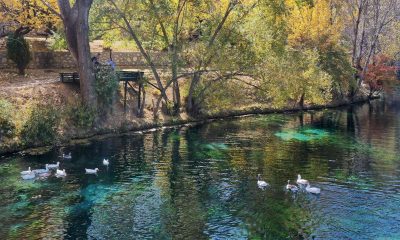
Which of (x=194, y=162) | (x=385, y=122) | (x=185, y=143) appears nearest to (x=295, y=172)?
(x=194, y=162)

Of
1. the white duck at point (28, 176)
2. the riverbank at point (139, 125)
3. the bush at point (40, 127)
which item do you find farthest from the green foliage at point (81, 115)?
the white duck at point (28, 176)

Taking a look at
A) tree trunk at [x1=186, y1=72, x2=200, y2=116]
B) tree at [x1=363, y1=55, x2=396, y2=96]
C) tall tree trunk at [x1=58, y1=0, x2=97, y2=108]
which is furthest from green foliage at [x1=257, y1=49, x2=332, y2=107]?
tall tree trunk at [x1=58, y1=0, x2=97, y2=108]

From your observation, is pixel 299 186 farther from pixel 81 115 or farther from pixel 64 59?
pixel 64 59

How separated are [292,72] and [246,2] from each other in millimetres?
9886

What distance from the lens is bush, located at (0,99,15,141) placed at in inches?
1401

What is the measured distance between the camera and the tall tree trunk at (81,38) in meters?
40.3

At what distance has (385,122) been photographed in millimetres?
53656

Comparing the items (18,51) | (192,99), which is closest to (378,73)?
(192,99)

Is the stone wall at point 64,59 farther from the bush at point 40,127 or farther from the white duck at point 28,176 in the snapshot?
the white duck at point 28,176

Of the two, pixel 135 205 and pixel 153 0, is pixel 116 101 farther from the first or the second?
pixel 135 205

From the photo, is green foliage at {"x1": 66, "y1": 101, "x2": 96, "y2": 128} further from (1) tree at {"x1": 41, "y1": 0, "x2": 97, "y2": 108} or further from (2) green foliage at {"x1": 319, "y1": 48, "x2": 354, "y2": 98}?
(2) green foliage at {"x1": 319, "y1": 48, "x2": 354, "y2": 98}

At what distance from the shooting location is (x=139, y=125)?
4588 cm

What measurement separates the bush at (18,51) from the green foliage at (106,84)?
8839 millimetres

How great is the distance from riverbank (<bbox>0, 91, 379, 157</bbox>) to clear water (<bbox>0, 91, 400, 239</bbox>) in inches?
56.7
